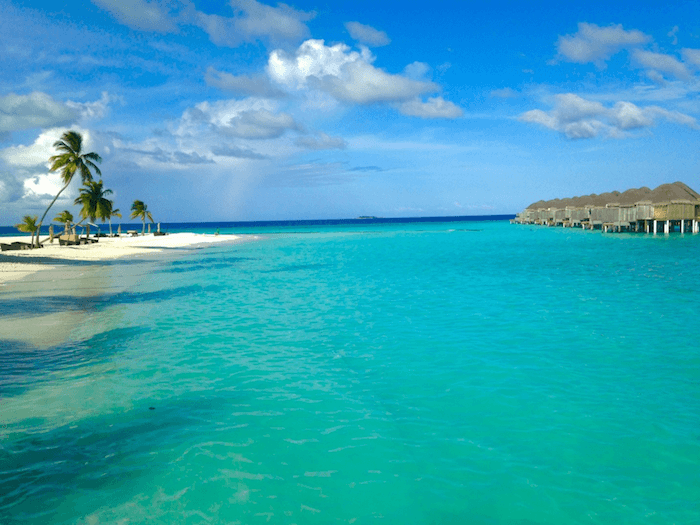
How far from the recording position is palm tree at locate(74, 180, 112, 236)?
52438 mm

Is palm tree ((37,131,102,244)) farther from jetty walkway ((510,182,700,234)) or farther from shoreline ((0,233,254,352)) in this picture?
jetty walkway ((510,182,700,234))

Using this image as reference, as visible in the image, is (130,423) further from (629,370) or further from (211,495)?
(629,370)

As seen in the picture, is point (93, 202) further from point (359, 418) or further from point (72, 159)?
point (359, 418)

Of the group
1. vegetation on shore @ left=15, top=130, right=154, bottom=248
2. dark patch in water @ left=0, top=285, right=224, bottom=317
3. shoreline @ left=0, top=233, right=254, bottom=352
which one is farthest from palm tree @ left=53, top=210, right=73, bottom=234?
dark patch in water @ left=0, top=285, right=224, bottom=317

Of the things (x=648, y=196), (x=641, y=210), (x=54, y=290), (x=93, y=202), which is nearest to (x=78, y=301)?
(x=54, y=290)

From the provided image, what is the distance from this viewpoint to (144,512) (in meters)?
4.86

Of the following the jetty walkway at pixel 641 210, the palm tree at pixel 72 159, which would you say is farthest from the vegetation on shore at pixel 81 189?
the jetty walkway at pixel 641 210

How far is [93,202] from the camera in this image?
53.5 metres

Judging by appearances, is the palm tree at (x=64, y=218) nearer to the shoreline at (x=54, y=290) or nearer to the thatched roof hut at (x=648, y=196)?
the shoreline at (x=54, y=290)

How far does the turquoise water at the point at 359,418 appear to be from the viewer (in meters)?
5.07

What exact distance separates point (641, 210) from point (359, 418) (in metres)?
60.0

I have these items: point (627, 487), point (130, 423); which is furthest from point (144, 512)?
point (627, 487)

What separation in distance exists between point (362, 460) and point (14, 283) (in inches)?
844

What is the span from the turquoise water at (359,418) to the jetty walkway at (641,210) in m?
46.8
